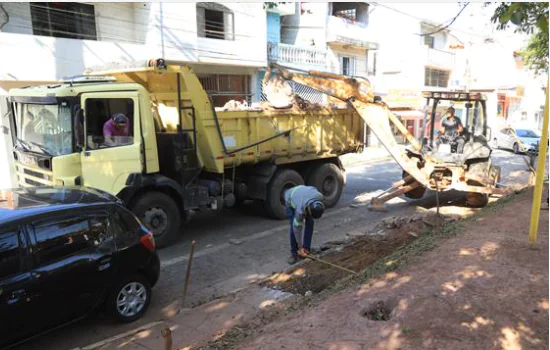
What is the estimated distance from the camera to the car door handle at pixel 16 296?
3.97 m

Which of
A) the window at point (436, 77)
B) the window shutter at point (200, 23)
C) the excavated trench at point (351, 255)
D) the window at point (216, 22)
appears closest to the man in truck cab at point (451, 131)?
the excavated trench at point (351, 255)

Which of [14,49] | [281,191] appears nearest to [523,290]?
[281,191]

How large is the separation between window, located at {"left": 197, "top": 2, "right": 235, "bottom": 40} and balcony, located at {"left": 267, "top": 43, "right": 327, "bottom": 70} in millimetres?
2396

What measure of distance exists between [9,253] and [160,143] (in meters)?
4.12

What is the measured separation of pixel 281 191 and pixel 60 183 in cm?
430

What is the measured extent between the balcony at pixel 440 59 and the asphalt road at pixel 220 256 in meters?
22.9

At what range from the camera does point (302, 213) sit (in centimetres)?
657

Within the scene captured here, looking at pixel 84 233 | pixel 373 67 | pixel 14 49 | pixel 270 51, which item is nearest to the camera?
pixel 84 233

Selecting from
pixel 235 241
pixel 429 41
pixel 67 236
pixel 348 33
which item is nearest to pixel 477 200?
pixel 235 241

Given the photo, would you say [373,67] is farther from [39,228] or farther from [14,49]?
[39,228]

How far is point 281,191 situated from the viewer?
9.40m

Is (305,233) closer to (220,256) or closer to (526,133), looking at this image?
(220,256)

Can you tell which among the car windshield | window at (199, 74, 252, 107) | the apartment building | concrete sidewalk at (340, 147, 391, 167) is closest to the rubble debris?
the apartment building

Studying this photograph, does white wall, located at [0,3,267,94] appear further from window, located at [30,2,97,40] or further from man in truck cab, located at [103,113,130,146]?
man in truck cab, located at [103,113,130,146]
